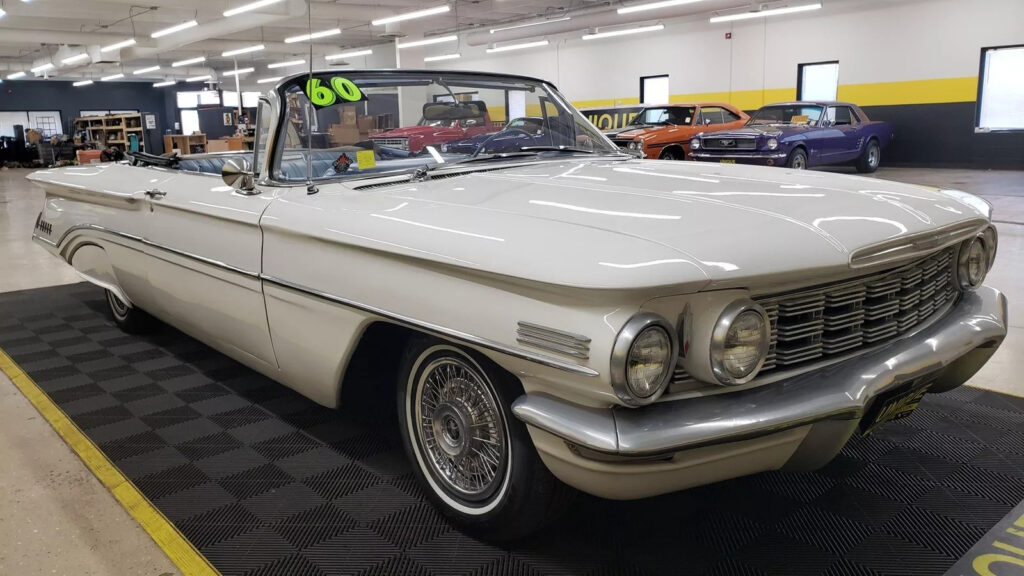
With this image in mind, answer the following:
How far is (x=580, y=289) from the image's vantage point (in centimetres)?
158

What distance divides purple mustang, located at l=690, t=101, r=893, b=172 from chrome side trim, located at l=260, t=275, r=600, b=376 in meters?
9.97

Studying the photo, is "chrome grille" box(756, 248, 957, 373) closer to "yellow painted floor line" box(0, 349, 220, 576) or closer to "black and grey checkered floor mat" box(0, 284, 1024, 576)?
"black and grey checkered floor mat" box(0, 284, 1024, 576)

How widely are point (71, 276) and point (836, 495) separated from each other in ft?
20.4

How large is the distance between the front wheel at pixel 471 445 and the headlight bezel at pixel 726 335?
0.50 m

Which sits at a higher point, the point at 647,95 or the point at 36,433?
the point at 647,95

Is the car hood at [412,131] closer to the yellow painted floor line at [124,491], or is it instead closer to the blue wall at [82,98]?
the yellow painted floor line at [124,491]

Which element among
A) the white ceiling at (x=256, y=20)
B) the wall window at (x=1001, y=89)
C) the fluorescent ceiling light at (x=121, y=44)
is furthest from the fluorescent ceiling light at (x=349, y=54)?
the wall window at (x=1001, y=89)

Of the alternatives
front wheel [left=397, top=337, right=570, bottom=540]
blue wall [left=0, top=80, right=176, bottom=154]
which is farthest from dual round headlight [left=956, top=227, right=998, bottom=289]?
blue wall [left=0, top=80, right=176, bottom=154]

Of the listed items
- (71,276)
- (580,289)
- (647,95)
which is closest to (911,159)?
(647,95)

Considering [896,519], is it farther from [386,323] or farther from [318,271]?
[318,271]

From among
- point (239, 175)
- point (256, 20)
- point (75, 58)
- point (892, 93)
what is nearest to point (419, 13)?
point (256, 20)

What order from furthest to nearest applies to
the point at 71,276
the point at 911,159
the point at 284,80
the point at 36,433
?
the point at 911,159 → the point at 71,276 → the point at 36,433 → the point at 284,80

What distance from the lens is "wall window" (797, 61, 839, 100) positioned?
17.0 m

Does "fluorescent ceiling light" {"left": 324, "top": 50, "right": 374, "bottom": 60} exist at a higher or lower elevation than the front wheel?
higher
